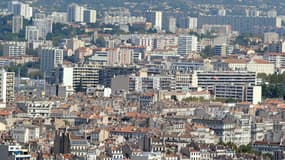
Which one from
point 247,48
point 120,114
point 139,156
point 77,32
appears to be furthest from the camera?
point 77,32

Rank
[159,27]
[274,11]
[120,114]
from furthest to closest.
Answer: [274,11] < [159,27] < [120,114]

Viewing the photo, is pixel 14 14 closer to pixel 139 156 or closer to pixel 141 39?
pixel 141 39

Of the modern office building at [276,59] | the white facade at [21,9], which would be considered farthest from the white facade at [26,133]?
the white facade at [21,9]

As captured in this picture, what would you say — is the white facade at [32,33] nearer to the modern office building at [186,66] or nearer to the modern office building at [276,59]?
the modern office building at [276,59]

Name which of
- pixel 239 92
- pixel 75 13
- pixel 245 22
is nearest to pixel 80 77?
pixel 239 92

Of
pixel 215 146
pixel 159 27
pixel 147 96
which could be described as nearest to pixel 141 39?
pixel 159 27

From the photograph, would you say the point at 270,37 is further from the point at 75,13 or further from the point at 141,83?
the point at 141,83

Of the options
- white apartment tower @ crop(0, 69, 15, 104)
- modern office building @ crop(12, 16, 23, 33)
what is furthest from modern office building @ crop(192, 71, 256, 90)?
modern office building @ crop(12, 16, 23, 33)
